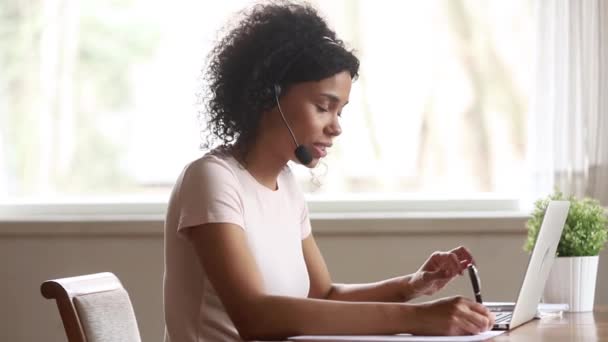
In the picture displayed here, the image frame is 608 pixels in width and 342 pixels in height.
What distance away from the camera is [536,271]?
1.79m

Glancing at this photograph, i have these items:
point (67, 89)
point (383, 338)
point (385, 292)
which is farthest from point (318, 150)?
point (67, 89)

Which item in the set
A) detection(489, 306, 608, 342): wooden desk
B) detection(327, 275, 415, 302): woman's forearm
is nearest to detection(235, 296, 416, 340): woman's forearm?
detection(489, 306, 608, 342): wooden desk

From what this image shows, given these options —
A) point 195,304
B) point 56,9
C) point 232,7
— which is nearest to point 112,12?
point 56,9

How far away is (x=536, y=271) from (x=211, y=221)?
0.58 metres

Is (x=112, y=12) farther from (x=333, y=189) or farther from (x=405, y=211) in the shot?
(x=405, y=211)

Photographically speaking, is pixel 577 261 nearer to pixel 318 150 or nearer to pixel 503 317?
pixel 503 317

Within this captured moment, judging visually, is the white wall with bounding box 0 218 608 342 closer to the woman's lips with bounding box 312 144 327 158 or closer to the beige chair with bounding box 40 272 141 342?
the woman's lips with bounding box 312 144 327 158

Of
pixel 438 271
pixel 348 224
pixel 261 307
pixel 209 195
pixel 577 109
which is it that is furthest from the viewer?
pixel 348 224

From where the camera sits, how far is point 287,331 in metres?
1.62

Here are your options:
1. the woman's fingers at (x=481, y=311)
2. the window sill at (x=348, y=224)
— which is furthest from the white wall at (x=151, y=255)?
the woman's fingers at (x=481, y=311)

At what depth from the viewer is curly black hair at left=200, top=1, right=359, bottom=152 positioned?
1929mm

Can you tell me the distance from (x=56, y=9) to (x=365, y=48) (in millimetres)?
1146

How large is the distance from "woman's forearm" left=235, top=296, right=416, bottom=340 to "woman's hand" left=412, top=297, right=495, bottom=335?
0.02m

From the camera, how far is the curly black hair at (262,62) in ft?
6.33
